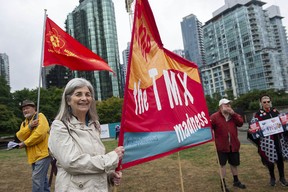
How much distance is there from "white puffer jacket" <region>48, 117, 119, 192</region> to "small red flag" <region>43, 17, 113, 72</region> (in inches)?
126

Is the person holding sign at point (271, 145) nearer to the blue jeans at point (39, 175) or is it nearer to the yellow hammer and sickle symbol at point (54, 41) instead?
the blue jeans at point (39, 175)

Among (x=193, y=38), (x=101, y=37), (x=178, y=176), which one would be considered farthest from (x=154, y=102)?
(x=193, y=38)

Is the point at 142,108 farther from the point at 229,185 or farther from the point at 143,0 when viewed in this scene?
the point at 229,185

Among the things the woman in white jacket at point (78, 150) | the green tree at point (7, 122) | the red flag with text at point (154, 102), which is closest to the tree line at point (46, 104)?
the green tree at point (7, 122)

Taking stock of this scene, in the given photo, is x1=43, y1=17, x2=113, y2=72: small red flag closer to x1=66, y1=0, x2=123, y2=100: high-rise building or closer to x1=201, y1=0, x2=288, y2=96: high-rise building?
x1=66, y1=0, x2=123, y2=100: high-rise building

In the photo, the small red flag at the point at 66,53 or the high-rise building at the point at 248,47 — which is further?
the high-rise building at the point at 248,47

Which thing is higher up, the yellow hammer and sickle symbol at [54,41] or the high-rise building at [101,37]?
the high-rise building at [101,37]

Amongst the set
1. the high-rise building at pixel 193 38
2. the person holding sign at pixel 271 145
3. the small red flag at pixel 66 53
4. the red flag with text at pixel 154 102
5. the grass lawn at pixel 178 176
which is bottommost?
the grass lawn at pixel 178 176

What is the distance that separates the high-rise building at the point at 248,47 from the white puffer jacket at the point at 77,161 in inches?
3548

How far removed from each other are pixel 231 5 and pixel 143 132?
108 metres

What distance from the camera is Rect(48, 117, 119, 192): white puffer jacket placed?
2.08 metres

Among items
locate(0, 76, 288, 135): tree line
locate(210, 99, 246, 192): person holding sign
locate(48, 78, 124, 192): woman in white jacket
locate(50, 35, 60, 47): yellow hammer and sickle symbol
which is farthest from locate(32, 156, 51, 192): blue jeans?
locate(0, 76, 288, 135): tree line

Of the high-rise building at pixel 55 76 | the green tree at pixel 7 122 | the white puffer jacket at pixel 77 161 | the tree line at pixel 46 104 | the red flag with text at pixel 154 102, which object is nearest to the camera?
the white puffer jacket at pixel 77 161

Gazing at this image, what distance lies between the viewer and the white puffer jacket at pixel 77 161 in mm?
2076
